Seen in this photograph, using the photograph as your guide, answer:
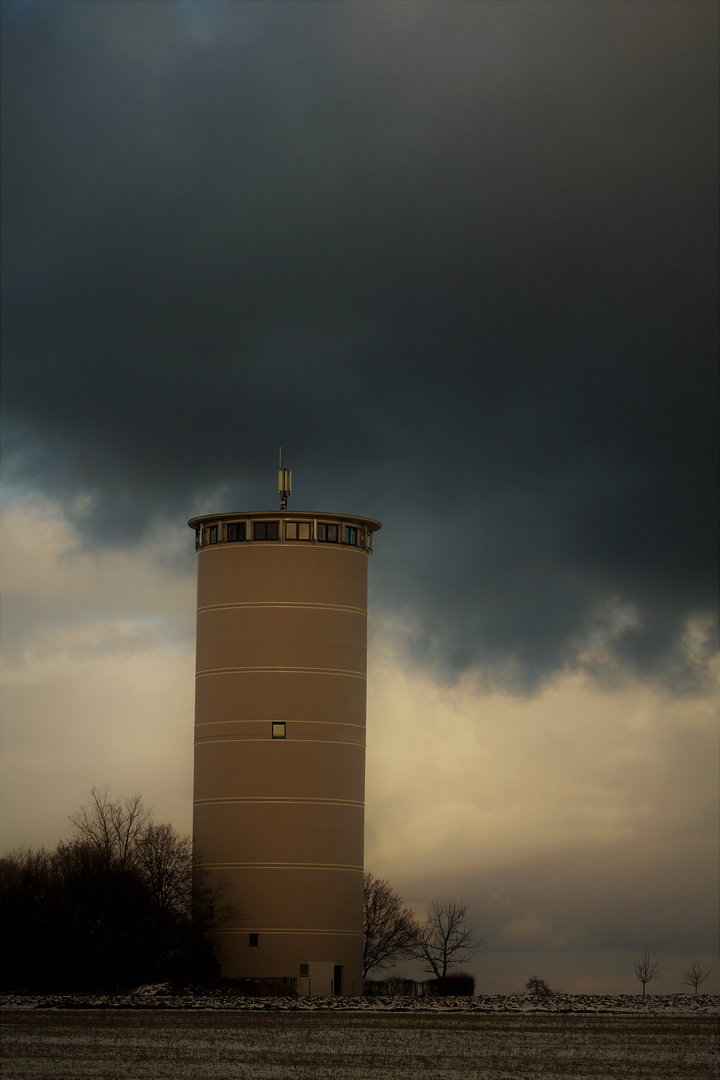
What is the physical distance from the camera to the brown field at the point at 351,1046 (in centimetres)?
2525

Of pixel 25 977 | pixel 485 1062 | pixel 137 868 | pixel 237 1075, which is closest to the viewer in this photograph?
pixel 237 1075

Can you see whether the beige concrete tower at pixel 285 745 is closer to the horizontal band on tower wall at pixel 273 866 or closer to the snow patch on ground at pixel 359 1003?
the horizontal band on tower wall at pixel 273 866

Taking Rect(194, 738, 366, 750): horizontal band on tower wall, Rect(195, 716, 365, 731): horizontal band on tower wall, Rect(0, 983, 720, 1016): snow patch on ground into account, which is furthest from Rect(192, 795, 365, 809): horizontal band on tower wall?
Rect(0, 983, 720, 1016): snow patch on ground

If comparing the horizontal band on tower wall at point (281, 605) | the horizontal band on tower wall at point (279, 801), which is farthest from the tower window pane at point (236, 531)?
the horizontal band on tower wall at point (279, 801)

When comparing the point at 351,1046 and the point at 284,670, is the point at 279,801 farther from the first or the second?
the point at 351,1046

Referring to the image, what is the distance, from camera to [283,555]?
184 ft

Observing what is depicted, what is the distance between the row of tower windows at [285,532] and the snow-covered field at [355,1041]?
60.9ft

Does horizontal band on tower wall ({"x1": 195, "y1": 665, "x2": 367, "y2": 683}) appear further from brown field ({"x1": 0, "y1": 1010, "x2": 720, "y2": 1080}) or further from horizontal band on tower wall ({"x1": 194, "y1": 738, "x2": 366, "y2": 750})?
brown field ({"x1": 0, "y1": 1010, "x2": 720, "y2": 1080})

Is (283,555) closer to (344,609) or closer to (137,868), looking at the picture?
(344,609)

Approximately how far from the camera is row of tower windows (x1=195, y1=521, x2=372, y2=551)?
5634 cm

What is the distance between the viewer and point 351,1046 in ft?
96.0

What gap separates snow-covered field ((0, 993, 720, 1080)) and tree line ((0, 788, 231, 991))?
7879 millimetres

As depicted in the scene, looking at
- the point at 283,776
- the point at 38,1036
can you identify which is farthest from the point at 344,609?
the point at 38,1036

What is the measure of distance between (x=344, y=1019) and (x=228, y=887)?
18.6m
